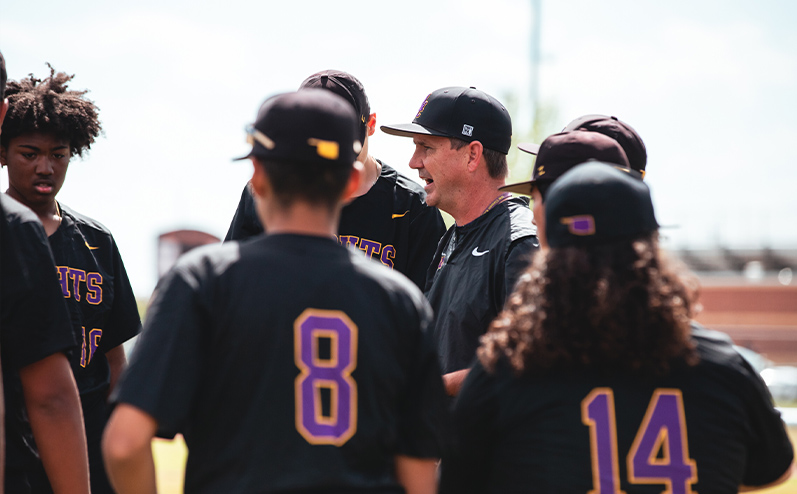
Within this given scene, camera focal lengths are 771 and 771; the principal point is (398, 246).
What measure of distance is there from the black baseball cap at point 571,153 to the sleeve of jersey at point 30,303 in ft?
5.55

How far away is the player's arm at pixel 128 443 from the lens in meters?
1.80

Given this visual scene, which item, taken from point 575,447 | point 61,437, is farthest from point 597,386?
point 61,437

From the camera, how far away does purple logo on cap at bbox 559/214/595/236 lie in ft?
6.86

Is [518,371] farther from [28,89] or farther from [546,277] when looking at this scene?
[28,89]

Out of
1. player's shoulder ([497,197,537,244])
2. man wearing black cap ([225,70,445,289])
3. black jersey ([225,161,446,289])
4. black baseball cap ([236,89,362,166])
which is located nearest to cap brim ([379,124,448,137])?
man wearing black cap ([225,70,445,289])

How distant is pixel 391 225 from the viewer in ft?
13.6

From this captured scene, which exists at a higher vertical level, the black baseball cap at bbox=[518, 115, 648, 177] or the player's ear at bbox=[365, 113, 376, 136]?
the player's ear at bbox=[365, 113, 376, 136]

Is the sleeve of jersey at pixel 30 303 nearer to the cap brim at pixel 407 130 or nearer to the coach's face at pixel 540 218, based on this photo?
the coach's face at pixel 540 218

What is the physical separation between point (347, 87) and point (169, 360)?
7.96 ft

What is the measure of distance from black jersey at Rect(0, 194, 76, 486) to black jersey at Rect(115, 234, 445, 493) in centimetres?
68

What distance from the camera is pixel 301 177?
2.00m

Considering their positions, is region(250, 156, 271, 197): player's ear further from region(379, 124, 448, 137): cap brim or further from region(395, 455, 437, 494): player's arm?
region(379, 124, 448, 137): cap brim

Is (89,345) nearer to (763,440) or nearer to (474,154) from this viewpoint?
(474,154)

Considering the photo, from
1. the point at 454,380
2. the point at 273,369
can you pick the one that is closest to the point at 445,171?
the point at 454,380
